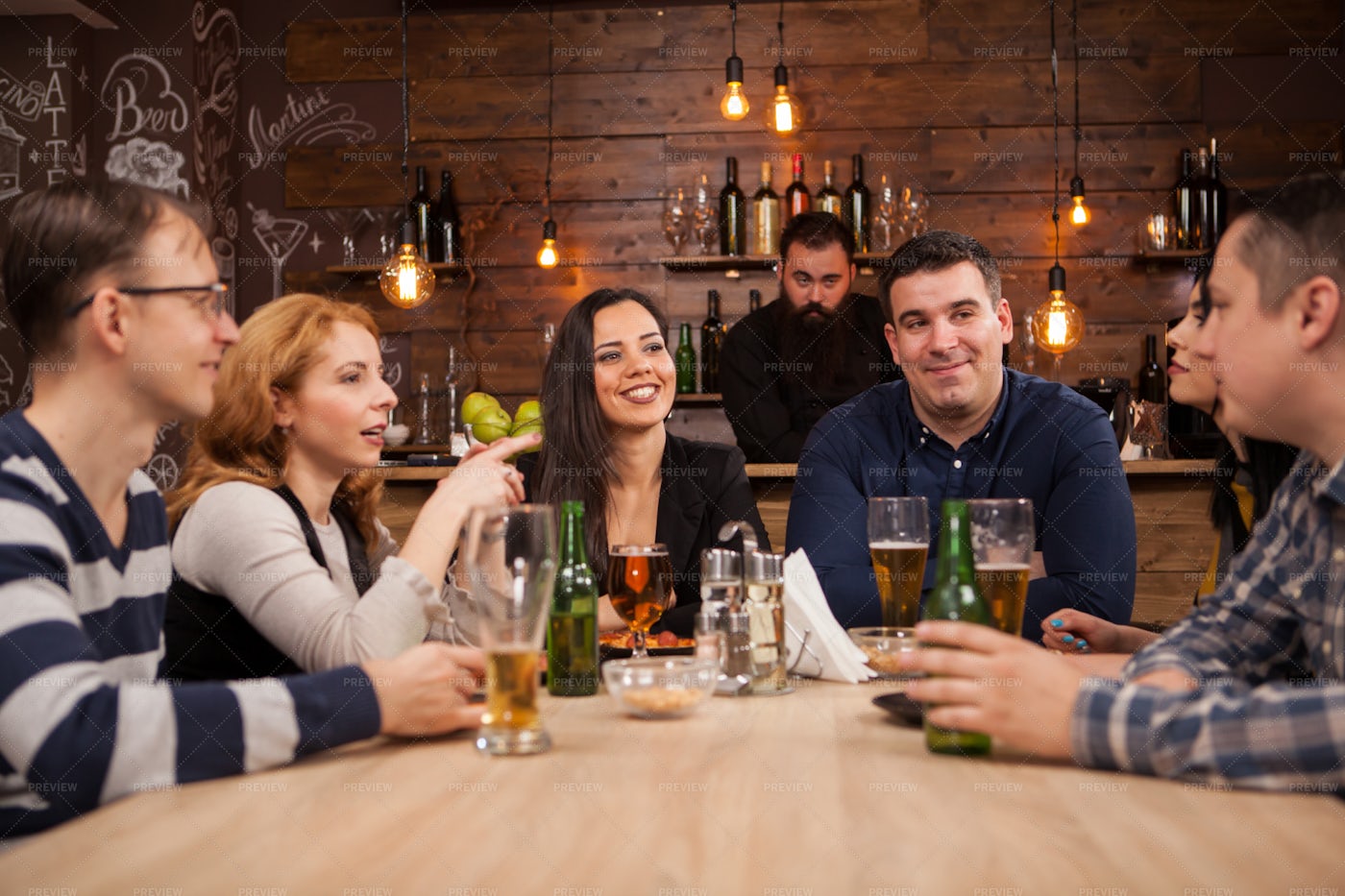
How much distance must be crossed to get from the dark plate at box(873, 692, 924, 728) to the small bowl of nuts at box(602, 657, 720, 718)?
0.60ft

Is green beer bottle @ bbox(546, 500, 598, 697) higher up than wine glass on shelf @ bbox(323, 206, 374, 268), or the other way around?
wine glass on shelf @ bbox(323, 206, 374, 268)

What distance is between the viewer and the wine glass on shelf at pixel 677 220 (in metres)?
4.90

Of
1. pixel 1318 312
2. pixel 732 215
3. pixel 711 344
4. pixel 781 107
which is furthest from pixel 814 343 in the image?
pixel 1318 312

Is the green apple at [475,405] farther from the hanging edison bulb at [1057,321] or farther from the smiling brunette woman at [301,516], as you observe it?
the hanging edison bulb at [1057,321]

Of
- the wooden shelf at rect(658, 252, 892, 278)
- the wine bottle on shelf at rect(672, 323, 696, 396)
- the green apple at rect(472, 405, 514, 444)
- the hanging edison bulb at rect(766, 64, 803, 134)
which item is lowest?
the green apple at rect(472, 405, 514, 444)

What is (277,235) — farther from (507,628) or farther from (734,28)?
(507,628)

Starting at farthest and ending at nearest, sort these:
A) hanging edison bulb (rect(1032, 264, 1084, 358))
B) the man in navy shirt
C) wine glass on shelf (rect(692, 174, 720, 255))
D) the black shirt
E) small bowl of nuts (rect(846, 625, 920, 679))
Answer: wine glass on shelf (rect(692, 174, 720, 255))
hanging edison bulb (rect(1032, 264, 1084, 358))
the black shirt
the man in navy shirt
small bowl of nuts (rect(846, 625, 920, 679))

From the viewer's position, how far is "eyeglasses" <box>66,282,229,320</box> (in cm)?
120

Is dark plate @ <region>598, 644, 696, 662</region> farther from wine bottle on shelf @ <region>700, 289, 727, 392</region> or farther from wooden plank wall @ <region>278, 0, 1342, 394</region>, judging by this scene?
wooden plank wall @ <region>278, 0, 1342, 394</region>

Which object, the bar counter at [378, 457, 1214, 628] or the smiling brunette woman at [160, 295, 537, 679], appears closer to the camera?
the smiling brunette woman at [160, 295, 537, 679]

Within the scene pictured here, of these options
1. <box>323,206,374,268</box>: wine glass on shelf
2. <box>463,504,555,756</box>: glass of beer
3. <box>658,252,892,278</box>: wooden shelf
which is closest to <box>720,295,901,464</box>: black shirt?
<box>658,252,892,278</box>: wooden shelf

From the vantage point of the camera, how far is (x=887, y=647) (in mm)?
1484

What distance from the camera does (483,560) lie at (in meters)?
1.08

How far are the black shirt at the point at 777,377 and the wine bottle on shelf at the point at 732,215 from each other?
50 cm
